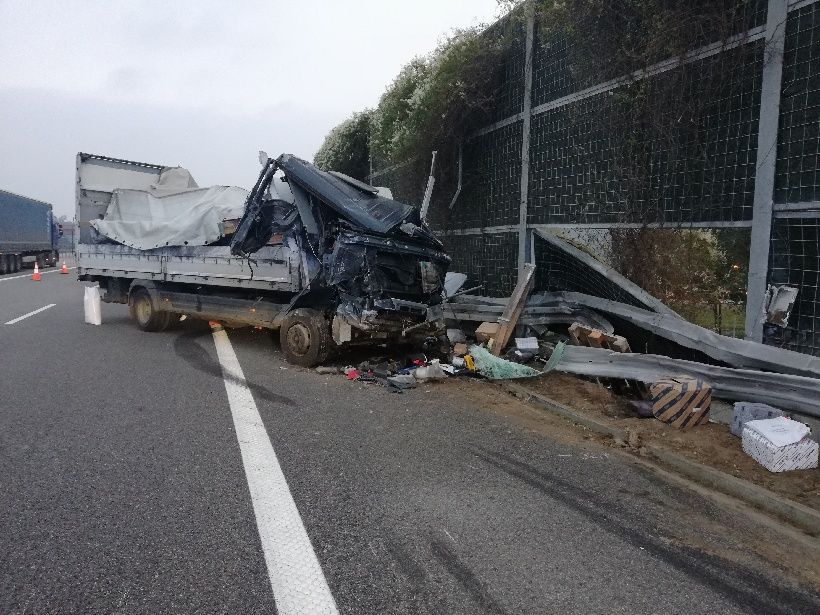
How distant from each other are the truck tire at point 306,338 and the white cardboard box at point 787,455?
4.72 metres

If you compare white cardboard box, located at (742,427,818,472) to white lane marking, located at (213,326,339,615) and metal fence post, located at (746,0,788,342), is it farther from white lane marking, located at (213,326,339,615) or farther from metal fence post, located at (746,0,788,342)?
white lane marking, located at (213,326,339,615)

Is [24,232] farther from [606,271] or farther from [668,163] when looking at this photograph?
[668,163]

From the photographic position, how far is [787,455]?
3896mm

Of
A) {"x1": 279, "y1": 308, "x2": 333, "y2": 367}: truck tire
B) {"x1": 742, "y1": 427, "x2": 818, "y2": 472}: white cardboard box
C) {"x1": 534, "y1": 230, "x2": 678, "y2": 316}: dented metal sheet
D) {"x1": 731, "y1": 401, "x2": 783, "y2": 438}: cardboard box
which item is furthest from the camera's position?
{"x1": 279, "y1": 308, "x2": 333, "y2": 367}: truck tire

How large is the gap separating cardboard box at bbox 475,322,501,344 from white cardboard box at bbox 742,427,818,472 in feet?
11.6

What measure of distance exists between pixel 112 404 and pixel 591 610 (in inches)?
186

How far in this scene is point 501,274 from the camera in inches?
382

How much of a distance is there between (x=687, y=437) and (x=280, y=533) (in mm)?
3349

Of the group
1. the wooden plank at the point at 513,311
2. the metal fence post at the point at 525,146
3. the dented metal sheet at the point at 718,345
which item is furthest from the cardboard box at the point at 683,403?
the metal fence post at the point at 525,146

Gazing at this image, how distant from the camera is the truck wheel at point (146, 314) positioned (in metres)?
9.70

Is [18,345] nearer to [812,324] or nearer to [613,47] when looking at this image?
[613,47]

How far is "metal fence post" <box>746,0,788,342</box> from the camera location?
520cm

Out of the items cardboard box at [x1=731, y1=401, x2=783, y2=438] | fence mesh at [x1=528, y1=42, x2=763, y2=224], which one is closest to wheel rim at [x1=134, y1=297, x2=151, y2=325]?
fence mesh at [x1=528, y1=42, x2=763, y2=224]

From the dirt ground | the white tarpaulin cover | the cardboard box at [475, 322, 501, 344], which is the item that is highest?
the white tarpaulin cover
